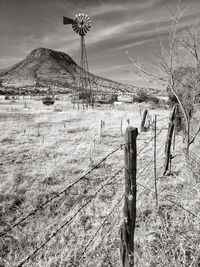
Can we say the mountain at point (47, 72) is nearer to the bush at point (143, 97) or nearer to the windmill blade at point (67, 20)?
the bush at point (143, 97)

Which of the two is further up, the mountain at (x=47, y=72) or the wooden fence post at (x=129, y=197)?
the mountain at (x=47, y=72)

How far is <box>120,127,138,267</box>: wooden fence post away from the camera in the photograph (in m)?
2.75

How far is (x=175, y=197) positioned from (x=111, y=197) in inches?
61.6

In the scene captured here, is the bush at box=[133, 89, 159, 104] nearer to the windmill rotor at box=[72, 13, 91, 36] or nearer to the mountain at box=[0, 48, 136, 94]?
the windmill rotor at box=[72, 13, 91, 36]

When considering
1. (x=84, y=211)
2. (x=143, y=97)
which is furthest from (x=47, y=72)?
(x=84, y=211)

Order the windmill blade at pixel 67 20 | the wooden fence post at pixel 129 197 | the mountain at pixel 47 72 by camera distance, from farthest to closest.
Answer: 1. the mountain at pixel 47 72
2. the windmill blade at pixel 67 20
3. the wooden fence post at pixel 129 197

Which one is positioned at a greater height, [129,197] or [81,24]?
[81,24]

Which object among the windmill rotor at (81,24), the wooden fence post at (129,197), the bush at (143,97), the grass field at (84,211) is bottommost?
the grass field at (84,211)

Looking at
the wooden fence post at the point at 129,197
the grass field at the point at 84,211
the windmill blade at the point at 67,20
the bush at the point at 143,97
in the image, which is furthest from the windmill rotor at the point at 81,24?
the wooden fence post at the point at 129,197

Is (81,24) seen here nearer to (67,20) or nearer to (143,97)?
(67,20)

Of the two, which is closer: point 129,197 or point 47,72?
point 129,197

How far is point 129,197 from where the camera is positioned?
2.90 m

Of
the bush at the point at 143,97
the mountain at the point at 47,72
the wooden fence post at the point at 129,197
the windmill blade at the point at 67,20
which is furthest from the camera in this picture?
the mountain at the point at 47,72

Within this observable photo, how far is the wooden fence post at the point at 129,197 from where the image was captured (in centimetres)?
275
